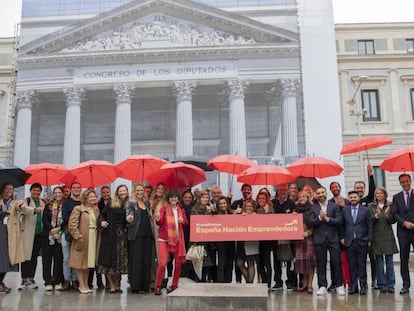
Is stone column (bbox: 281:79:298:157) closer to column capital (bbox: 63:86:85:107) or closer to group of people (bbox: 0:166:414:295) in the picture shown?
column capital (bbox: 63:86:85:107)

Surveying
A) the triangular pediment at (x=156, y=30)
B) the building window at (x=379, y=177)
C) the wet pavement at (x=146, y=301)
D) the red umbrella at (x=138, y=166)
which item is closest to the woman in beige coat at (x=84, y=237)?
Answer: the wet pavement at (x=146, y=301)

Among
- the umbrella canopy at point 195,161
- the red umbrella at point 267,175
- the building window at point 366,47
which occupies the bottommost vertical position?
the red umbrella at point 267,175

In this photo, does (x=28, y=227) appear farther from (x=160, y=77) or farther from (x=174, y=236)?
(x=160, y=77)

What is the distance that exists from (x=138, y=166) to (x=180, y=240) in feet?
9.16

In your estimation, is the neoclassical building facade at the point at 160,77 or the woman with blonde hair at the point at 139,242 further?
the neoclassical building facade at the point at 160,77

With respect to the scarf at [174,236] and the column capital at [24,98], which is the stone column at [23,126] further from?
the scarf at [174,236]

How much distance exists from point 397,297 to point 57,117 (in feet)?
63.7

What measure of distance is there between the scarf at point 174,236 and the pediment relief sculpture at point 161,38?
16496mm

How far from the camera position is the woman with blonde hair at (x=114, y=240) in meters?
8.05

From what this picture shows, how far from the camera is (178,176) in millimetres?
9031

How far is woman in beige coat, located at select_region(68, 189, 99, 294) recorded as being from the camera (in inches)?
316

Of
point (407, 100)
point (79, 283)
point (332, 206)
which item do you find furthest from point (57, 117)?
point (407, 100)

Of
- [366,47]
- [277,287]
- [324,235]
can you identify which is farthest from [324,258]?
[366,47]

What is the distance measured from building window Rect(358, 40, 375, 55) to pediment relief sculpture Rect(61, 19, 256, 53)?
11.9 metres
